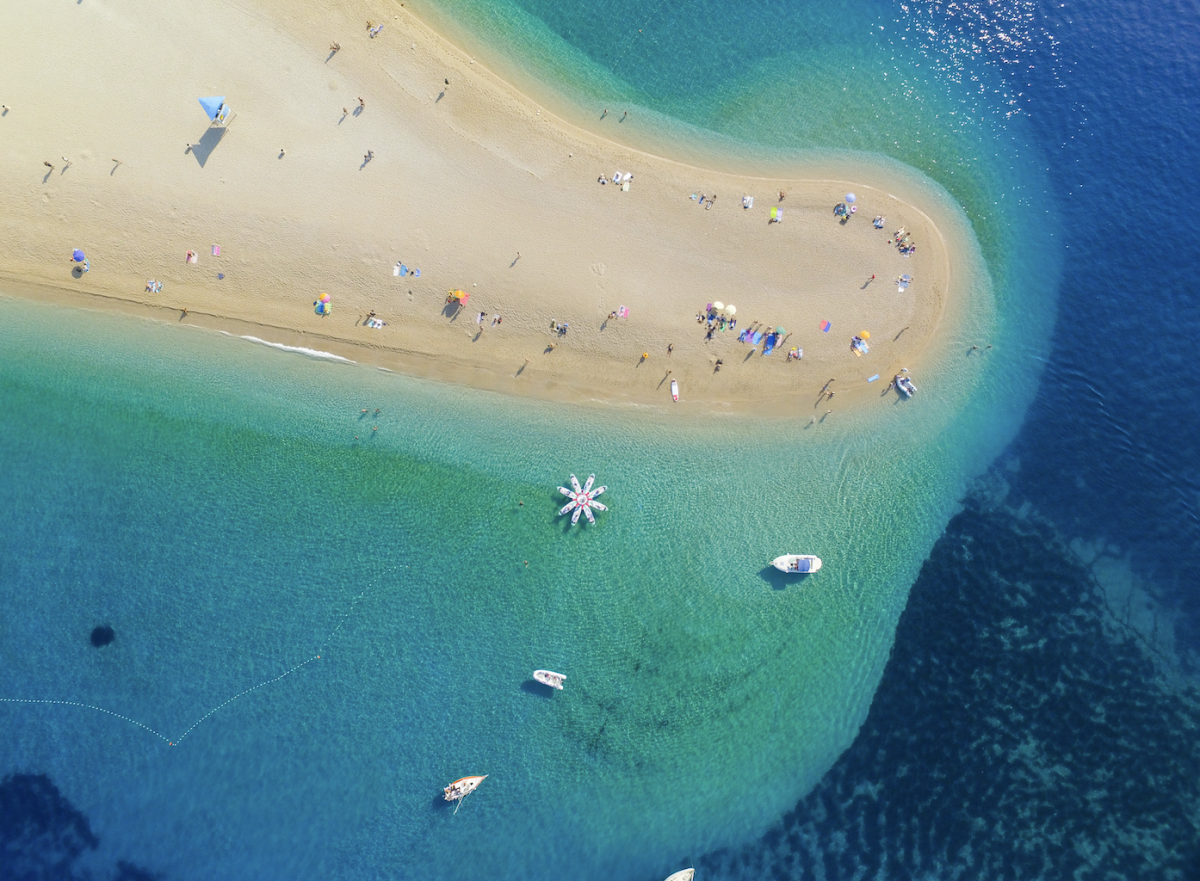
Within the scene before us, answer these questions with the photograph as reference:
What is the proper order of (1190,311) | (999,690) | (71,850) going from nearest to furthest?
(71,850) < (999,690) < (1190,311)

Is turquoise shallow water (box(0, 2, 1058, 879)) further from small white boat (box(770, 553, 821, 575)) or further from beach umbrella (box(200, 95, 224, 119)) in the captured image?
beach umbrella (box(200, 95, 224, 119))

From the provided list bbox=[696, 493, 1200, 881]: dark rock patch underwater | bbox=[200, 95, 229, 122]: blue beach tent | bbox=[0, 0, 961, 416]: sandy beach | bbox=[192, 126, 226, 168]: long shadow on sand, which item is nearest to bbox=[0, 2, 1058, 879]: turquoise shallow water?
bbox=[696, 493, 1200, 881]: dark rock patch underwater

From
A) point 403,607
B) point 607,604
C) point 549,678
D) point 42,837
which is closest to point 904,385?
point 607,604

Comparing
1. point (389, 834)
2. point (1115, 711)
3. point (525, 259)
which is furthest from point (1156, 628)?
point (389, 834)

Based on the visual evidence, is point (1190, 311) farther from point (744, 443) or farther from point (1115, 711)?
point (744, 443)

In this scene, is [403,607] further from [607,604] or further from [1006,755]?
[1006,755]
